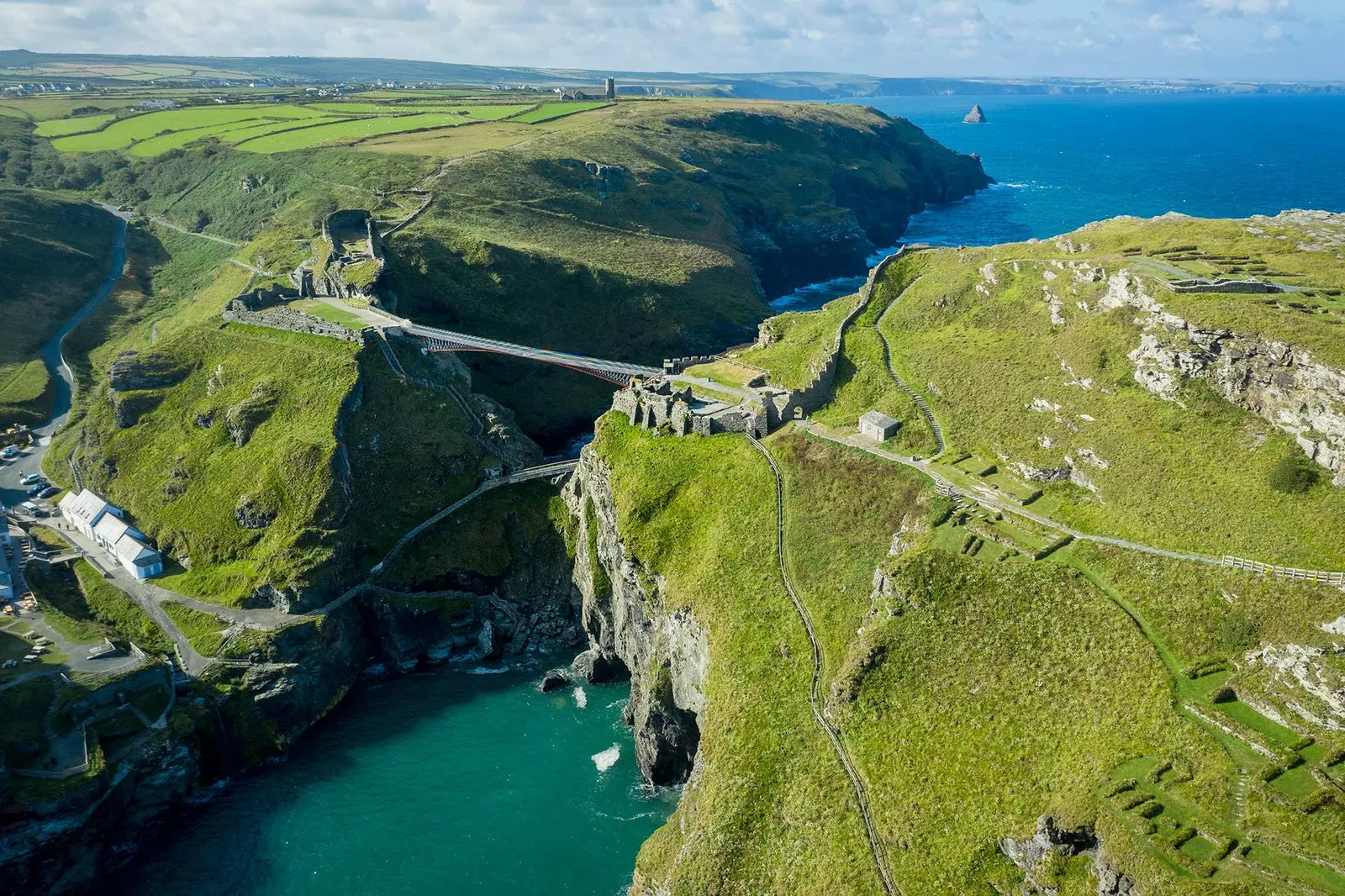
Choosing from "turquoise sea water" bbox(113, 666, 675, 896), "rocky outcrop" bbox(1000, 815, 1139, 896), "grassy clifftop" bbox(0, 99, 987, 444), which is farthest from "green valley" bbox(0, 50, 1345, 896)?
"grassy clifftop" bbox(0, 99, 987, 444)

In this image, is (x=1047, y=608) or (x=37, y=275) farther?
(x=37, y=275)

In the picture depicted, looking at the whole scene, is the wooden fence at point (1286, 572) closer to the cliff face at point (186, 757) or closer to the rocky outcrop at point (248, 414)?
the cliff face at point (186, 757)

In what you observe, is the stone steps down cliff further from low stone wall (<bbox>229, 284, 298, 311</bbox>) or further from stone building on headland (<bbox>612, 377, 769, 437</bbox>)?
low stone wall (<bbox>229, 284, 298, 311</bbox>)

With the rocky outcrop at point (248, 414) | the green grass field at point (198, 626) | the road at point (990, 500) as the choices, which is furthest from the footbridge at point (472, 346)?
the green grass field at point (198, 626)

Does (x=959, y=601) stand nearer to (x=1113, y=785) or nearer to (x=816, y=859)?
(x=1113, y=785)

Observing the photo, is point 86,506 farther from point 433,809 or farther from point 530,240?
point 530,240

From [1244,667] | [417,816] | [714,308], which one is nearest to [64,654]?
[417,816]

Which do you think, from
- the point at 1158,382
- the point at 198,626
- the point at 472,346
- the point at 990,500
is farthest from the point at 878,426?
the point at 198,626
